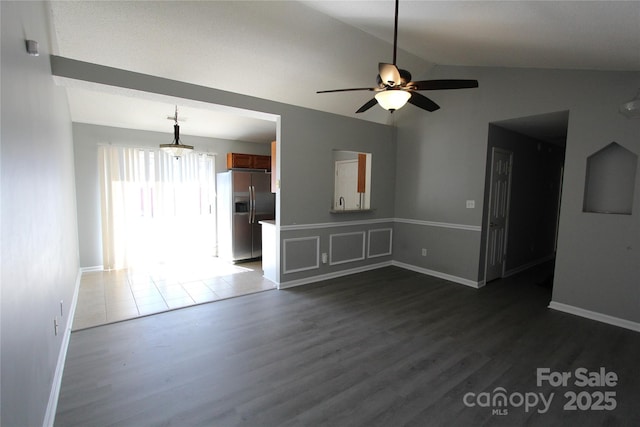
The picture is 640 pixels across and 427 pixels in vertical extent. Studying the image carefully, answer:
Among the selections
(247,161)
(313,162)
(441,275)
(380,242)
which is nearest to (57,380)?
(313,162)

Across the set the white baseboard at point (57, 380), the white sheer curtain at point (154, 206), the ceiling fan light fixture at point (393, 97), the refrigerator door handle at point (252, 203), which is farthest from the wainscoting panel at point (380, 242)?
the white baseboard at point (57, 380)

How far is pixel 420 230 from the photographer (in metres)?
5.13

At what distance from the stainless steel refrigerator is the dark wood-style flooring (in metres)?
2.21

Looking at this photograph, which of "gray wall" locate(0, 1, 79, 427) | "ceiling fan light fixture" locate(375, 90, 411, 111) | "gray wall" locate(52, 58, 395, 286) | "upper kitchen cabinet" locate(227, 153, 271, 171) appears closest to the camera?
"gray wall" locate(0, 1, 79, 427)

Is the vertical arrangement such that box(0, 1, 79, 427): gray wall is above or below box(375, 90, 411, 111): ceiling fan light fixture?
below

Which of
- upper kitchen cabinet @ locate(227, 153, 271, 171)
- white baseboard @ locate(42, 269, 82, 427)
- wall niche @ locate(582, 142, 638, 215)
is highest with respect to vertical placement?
upper kitchen cabinet @ locate(227, 153, 271, 171)

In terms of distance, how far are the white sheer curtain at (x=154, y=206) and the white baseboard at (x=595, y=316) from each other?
19.4 feet

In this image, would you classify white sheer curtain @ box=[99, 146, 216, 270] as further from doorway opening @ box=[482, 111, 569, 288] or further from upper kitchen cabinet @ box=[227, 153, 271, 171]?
doorway opening @ box=[482, 111, 569, 288]

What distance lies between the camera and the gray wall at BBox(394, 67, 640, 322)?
3.19 m

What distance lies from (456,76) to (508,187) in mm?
1928

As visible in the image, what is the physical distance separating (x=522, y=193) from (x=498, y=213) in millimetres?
846

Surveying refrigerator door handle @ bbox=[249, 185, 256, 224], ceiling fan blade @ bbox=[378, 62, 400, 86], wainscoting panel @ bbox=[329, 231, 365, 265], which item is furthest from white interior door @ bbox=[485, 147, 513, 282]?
refrigerator door handle @ bbox=[249, 185, 256, 224]

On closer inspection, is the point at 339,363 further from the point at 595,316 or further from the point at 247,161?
the point at 247,161

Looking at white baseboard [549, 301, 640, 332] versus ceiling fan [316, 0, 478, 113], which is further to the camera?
white baseboard [549, 301, 640, 332]
